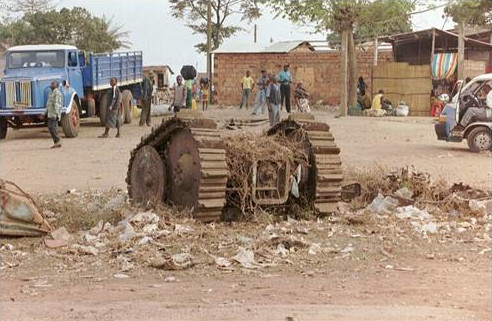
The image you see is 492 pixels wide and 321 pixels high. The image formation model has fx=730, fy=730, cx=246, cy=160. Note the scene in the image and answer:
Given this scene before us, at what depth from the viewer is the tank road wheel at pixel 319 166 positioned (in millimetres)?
7621

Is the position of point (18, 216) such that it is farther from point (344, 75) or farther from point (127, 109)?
point (344, 75)

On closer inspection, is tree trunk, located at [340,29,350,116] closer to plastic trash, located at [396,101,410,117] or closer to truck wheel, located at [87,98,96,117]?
plastic trash, located at [396,101,410,117]

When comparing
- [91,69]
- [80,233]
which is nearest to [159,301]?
[80,233]

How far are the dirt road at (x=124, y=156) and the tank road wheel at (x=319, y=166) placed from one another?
11.9ft

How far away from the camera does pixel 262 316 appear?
178 inches

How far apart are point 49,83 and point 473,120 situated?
1054 centimetres

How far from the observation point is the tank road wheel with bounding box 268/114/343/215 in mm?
7621

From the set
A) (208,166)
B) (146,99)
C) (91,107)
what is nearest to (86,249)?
(208,166)

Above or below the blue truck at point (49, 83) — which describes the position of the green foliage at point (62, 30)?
above

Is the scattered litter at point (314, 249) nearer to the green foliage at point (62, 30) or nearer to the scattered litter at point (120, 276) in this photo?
the scattered litter at point (120, 276)

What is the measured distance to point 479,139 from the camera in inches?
592

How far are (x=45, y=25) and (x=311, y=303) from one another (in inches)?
1401

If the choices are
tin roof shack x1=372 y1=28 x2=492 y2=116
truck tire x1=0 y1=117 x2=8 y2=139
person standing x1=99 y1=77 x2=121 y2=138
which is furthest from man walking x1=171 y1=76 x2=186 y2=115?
tin roof shack x1=372 y1=28 x2=492 y2=116

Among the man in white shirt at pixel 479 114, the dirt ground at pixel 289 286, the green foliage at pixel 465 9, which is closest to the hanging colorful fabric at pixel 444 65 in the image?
the green foliage at pixel 465 9
